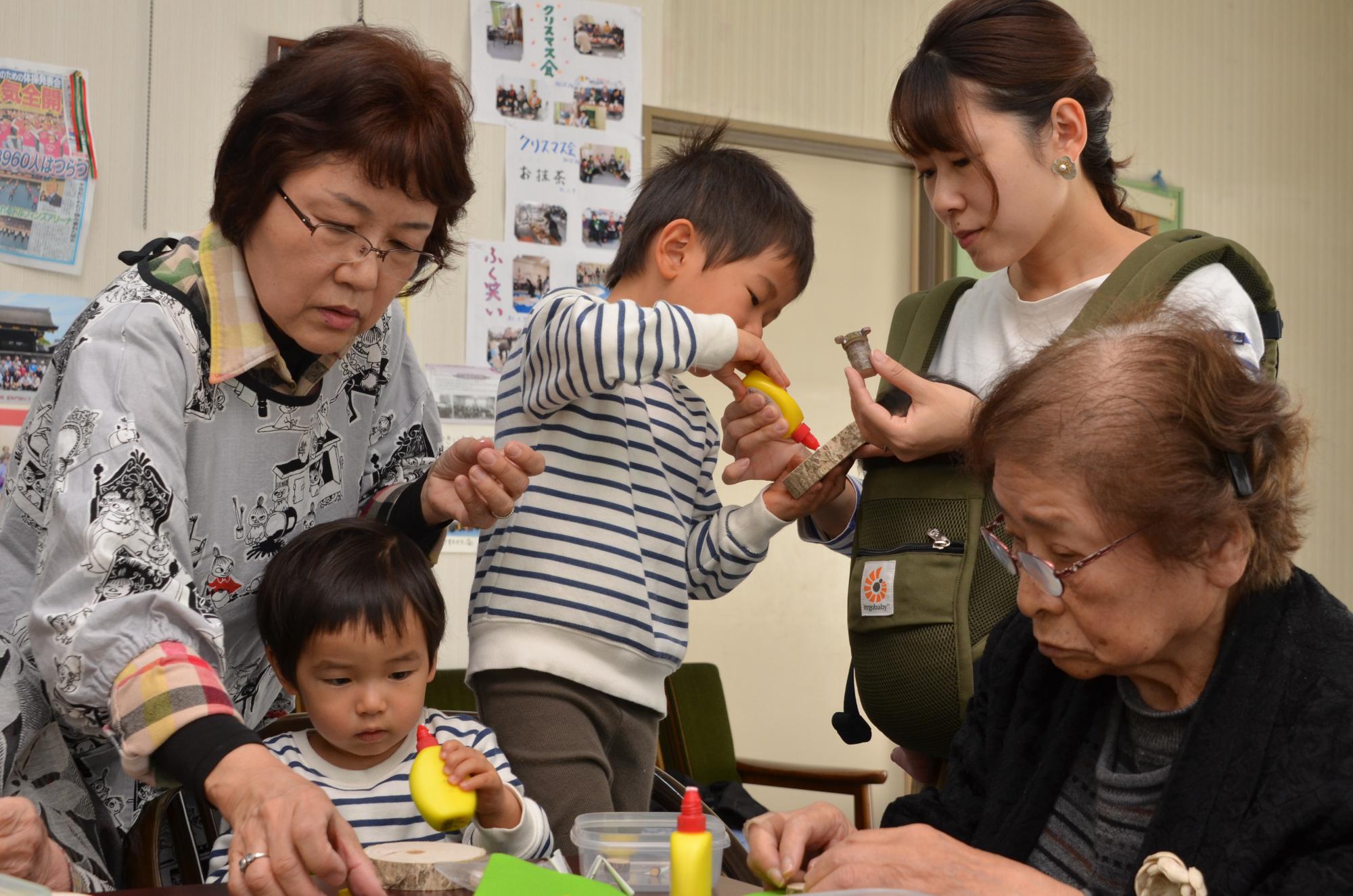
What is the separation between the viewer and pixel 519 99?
12.1ft

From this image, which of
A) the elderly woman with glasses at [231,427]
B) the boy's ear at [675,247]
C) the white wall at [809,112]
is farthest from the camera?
the white wall at [809,112]

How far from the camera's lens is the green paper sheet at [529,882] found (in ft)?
3.23

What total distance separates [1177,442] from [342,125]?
3.13ft

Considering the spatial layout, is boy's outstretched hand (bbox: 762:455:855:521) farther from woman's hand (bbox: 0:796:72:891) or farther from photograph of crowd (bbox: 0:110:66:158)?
photograph of crowd (bbox: 0:110:66:158)

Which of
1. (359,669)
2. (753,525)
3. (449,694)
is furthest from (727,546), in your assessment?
(449,694)

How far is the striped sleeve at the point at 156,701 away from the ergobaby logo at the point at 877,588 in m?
0.83

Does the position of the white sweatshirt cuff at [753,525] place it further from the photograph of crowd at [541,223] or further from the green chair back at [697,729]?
the photograph of crowd at [541,223]

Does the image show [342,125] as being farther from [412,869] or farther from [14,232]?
[14,232]

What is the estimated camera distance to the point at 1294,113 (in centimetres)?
508

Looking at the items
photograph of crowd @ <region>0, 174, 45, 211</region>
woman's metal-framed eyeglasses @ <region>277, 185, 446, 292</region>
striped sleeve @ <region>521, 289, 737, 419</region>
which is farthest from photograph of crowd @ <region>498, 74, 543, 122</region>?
woman's metal-framed eyeglasses @ <region>277, 185, 446, 292</region>

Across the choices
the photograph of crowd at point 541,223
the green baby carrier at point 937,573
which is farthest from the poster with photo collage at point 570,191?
the green baby carrier at point 937,573

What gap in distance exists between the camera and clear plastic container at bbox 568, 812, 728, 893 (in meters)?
1.14

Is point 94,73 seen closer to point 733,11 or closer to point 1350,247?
point 733,11

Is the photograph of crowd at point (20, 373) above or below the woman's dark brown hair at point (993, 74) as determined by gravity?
below
